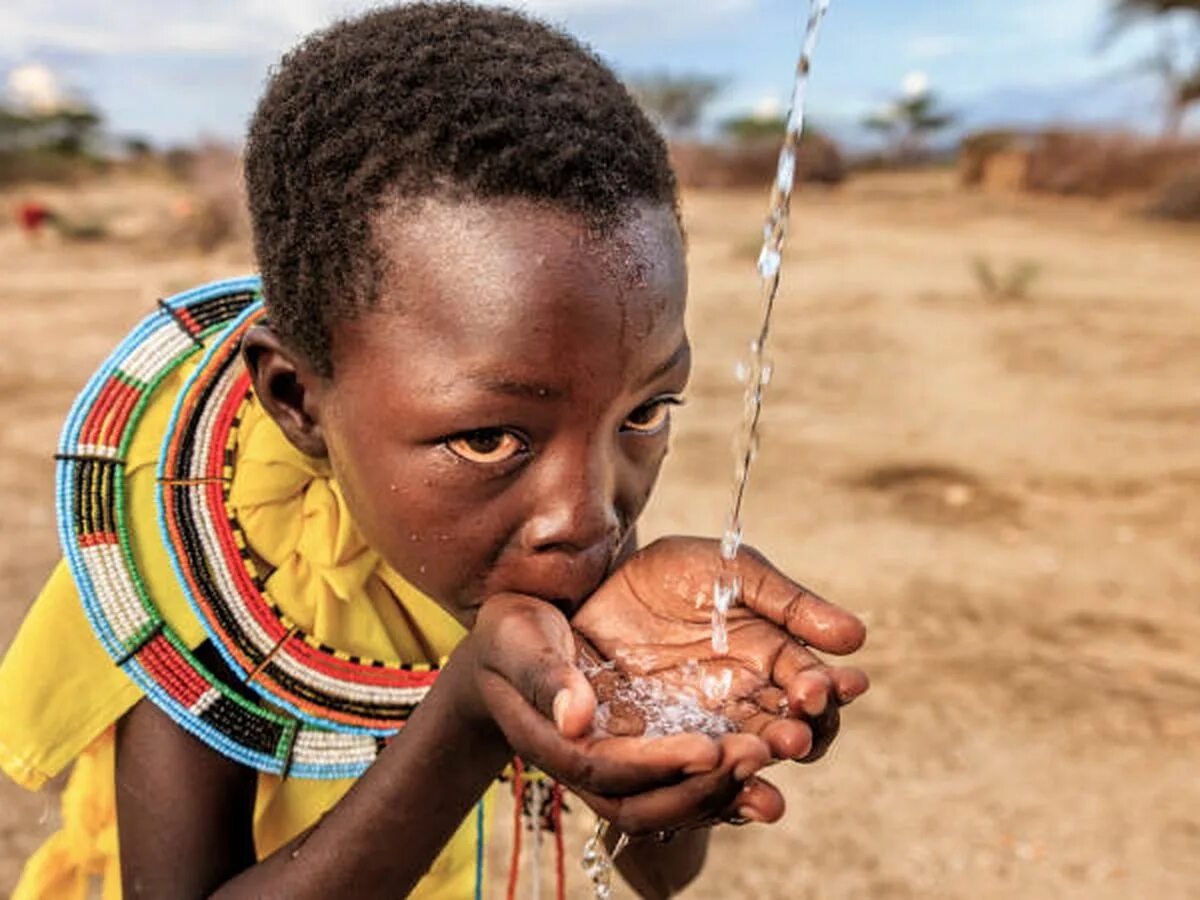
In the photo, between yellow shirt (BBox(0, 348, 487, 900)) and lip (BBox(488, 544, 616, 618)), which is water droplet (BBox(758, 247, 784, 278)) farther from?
yellow shirt (BBox(0, 348, 487, 900))

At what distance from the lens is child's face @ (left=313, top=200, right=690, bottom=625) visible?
3.35 ft

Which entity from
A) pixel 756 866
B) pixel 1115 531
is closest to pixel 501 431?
pixel 756 866

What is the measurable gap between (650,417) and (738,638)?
0.24 metres

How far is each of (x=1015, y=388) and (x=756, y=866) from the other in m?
4.35

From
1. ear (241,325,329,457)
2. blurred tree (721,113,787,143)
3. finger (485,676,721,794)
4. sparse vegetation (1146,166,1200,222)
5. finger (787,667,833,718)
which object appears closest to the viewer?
finger (485,676,721,794)

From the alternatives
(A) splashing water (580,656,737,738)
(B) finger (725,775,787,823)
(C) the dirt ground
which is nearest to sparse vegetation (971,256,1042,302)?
(C) the dirt ground

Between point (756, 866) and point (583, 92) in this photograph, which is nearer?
point (583, 92)

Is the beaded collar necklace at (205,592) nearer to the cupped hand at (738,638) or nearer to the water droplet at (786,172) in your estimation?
the cupped hand at (738,638)

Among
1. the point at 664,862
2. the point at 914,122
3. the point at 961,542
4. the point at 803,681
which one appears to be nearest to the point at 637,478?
the point at 803,681

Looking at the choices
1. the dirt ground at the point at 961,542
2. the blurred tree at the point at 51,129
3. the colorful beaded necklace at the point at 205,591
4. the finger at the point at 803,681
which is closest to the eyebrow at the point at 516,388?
the finger at the point at 803,681

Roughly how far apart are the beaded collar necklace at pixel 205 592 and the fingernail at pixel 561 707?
0.56 metres

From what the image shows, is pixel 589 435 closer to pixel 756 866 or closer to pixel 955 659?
pixel 756 866

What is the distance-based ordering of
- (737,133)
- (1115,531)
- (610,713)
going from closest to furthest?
1. (610,713)
2. (1115,531)
3. (737,133)

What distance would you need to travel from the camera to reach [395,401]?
42.1 inches
